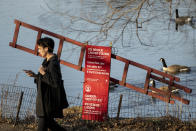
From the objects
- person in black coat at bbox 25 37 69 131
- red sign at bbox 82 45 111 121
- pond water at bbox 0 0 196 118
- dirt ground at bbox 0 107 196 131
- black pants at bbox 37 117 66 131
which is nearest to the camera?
person in black coat at bbox 25 37 69 131

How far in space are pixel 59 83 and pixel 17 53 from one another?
19.7 meters

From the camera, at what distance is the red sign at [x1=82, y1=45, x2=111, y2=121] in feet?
30.8

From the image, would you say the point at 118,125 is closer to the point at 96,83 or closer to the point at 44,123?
the point at 96,83

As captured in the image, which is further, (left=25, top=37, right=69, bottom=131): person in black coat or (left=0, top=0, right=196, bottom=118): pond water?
(left=0, top=0, right=196, bottom=118): pond water

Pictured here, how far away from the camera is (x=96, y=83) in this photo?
31.2 ft

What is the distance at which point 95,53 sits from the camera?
9.39 m

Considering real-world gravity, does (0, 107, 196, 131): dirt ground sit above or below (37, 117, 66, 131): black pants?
above

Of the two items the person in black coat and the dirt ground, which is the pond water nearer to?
the dirt ground

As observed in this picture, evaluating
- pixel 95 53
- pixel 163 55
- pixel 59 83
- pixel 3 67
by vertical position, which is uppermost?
pixel 163 55

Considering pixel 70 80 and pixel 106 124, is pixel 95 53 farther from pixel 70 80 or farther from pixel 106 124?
pixel 70 80

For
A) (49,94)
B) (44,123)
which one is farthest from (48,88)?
(44,123)

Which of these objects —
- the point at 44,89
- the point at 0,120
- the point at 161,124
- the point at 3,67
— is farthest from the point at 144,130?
the point at 3,67

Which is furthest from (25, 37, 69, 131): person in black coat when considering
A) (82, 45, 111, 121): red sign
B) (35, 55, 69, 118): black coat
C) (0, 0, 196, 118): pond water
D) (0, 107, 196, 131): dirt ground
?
(0, 0, 196, 118): pond water

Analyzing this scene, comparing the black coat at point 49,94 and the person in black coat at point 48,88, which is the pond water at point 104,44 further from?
the black coat at point 49,94
